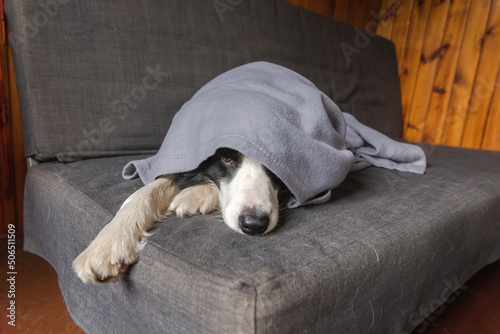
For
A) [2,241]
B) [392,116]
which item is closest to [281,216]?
[2,241]

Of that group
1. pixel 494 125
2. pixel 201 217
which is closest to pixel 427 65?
pixel 494 125

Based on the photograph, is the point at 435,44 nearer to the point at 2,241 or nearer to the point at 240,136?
the point at 240,136

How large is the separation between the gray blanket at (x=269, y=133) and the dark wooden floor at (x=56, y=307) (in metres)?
0.62

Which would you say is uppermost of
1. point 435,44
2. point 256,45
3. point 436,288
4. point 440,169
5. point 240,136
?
point 435,44

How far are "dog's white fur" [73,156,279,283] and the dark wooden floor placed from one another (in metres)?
0.63

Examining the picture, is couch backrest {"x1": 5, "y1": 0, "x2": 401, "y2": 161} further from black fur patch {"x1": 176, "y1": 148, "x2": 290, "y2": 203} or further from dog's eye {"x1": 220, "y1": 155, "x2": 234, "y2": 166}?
dog's eye {"x1": 220, "y1": 155, "x2": 234, "y2": 166}

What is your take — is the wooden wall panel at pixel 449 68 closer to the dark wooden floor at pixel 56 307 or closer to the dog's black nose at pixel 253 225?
the dark wooden floor at pixel 56 307

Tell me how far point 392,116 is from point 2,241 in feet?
9.18

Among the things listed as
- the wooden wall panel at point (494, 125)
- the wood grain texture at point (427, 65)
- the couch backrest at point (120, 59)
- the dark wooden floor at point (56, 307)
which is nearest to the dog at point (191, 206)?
the couch backrest at point (120, 59)

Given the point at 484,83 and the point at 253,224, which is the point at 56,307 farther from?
the point at 484,83

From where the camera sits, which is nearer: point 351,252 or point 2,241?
point 351,252

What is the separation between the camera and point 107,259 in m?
0.63

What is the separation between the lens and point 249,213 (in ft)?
2.37

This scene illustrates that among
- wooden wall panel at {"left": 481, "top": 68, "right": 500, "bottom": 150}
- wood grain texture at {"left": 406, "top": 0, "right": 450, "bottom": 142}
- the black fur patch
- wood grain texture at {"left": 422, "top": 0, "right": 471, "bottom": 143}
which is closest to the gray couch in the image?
the black fur patch
